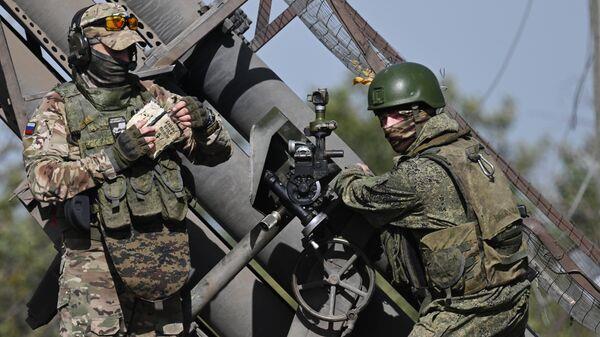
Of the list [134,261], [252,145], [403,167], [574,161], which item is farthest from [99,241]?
[574,161]

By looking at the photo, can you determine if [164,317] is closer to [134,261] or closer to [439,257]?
[134,261]

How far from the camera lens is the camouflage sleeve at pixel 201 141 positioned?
5.54 meters

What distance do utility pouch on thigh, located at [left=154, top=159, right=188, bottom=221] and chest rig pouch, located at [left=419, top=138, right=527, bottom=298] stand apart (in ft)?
3.42

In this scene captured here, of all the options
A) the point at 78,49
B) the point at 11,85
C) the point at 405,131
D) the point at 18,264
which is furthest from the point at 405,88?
the point at 18,264

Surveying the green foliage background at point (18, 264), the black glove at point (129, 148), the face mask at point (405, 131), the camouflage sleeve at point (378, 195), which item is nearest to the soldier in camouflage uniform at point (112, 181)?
the black glove at point (129, 148)

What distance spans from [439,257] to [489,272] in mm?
219

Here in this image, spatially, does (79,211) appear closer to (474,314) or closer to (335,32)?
(474,314)

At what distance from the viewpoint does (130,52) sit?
18.3 feet

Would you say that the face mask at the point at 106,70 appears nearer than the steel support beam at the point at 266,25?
Yes

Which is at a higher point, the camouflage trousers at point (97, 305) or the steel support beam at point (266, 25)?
the steel support beam at point (266, 25)

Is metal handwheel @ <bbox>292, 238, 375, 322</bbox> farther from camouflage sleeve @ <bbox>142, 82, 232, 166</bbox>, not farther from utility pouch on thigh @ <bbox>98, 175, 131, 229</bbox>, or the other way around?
utility pouch on thigh @ <bbox>98, 175, 131, 229</bbox>

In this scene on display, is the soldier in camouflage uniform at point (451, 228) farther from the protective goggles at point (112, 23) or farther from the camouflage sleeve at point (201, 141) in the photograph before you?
the protective goggles at point (112, 23)

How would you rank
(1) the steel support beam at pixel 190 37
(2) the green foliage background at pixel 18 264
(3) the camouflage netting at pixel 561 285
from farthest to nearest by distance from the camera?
(2) the green foliage background at pixel 18 264
(1) the steel support beam at pixel 190 37
(3) the camouflage netting at pixel 561 285

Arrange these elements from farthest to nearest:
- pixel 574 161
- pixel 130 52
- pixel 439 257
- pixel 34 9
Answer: pixel 574 161 → pixel 34 9 → pixel 130 52 → pixel 439 257
